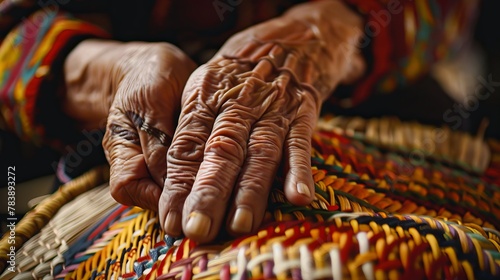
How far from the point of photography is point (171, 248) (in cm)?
45

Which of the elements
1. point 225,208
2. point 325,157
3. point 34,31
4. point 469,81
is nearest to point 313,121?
point 325,157

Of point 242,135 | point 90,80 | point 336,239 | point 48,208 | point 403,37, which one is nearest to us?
point 336,239

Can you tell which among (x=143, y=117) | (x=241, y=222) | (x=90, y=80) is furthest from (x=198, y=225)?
(x=90, y=80)

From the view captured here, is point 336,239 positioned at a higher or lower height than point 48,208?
higher

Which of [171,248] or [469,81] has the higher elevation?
[171,248]

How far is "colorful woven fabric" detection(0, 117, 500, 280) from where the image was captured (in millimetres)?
374

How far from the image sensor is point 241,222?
43 cm

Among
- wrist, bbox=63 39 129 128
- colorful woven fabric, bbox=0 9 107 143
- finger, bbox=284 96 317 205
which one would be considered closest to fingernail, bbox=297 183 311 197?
finger, bbox=284 96 317 205

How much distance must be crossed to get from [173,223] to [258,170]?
96 mm

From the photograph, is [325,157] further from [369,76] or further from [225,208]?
[369,76]

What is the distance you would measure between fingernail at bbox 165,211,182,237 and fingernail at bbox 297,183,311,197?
4.6 inches

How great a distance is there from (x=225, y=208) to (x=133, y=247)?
0.13 meters

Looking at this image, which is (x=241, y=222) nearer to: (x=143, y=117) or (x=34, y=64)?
(x=143, y=117)

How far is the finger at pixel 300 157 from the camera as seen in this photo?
1.48 feet
